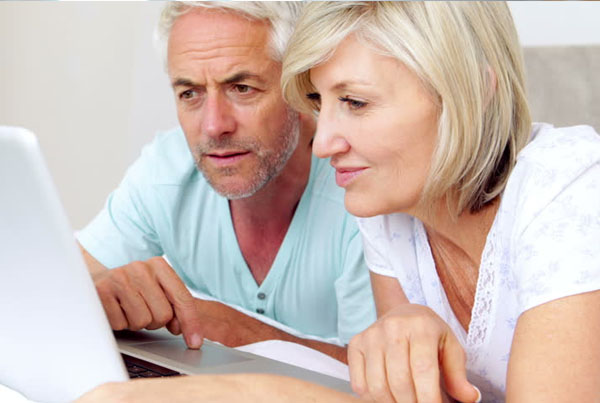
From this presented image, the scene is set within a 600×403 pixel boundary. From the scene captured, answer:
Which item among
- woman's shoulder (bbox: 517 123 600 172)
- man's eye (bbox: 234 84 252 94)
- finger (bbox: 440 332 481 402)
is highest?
man's eye (bbox: 234 84 252 94)

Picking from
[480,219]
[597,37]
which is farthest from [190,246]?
[597,37]

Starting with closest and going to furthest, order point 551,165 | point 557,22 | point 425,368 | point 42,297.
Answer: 1. point 42,297
2. point 425,368
3. point 551,165
4. point 557,22

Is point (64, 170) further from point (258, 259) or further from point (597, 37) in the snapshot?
point (597, 37)

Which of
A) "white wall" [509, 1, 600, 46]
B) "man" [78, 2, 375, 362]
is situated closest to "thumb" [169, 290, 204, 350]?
"man" [78, 2, 375, 362]

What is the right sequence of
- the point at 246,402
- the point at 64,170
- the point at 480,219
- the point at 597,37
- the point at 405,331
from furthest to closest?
the point at 64,170, the point at 597,37, the point at 480,219, the point at 405,331, the point at 246,402

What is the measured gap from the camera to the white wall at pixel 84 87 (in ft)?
10.2

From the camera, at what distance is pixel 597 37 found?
6.32 feet

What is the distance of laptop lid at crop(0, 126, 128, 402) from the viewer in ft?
2.01

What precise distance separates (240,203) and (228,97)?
30 cm

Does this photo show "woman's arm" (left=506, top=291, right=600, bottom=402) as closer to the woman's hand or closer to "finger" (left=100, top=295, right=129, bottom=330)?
the woman's hand

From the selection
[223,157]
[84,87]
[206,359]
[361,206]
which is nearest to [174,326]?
[206,359]

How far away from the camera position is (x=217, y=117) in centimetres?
149

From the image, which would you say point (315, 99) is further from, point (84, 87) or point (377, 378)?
point (84, 87)

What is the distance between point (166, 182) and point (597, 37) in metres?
1.14
